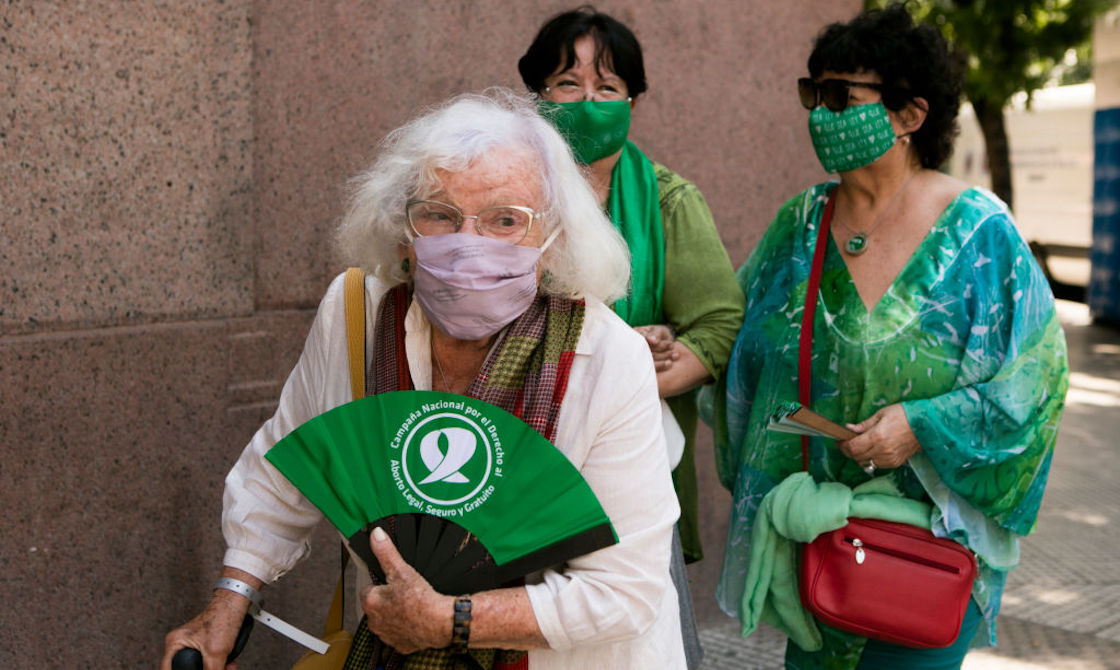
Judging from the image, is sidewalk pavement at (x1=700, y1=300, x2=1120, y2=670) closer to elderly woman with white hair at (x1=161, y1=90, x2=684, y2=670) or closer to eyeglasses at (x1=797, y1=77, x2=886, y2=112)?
eyeglasses at (x1=797, y1=77, x2=886, y2=112)

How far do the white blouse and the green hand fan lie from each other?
0.09 metres

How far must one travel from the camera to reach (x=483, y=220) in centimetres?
201

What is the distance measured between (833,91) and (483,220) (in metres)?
1.37

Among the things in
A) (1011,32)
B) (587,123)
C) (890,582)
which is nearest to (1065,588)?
(890,582)

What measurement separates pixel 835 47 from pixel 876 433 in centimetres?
100

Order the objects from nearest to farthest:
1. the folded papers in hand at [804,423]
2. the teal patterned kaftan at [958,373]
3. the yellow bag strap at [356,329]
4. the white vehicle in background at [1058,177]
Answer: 1. the yellow bag strap at [356,329]
2. the folded papers in hand at [804,423]
3. the teal patterned kaftan at [958,373]
4. the white vehicle in background at [1058,177]

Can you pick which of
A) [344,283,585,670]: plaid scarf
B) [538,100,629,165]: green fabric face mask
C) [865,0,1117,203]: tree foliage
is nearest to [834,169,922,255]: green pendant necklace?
[538,100,629,165]: green fabric face mask

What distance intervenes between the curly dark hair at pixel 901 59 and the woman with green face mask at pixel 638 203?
0.52m

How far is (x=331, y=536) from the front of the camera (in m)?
3.73

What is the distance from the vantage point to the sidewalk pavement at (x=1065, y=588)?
15.7 feet

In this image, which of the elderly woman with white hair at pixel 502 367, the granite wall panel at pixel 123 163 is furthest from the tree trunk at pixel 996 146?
the elderly woman with white hair at pixel 502 367

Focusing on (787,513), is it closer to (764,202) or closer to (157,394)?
(157,394)

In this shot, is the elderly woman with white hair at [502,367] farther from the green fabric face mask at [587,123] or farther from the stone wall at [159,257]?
the stone wall at [159,257]

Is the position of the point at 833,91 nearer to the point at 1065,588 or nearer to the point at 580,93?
the point at 580,93
